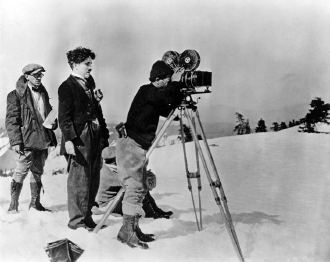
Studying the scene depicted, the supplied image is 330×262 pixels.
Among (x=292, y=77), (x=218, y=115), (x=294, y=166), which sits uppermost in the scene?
(x=292, y=77)

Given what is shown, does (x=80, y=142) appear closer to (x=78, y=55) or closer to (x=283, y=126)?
(x=78, y=55)

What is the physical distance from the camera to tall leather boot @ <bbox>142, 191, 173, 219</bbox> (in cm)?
369

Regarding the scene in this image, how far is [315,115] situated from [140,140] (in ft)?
5.84

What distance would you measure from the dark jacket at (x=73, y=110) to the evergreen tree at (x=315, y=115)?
2076mm

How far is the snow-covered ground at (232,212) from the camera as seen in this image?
131 inches

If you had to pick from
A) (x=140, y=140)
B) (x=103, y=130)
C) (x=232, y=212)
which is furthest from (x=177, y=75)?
(x=232, y=212)

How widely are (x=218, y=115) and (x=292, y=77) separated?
0.81m

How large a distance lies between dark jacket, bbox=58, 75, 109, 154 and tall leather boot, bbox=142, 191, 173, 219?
892 millimetres

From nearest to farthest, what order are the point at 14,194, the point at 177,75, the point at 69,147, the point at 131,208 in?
the point at 131,208 < the point at 177,75 < the point at 69,147 < the point at 14,194

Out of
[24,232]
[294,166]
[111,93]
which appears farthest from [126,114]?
[294,166]

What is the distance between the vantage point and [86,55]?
11.9 ft

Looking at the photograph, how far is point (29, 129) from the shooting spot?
369 centimetres

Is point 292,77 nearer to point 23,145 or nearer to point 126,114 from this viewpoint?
point 126,114

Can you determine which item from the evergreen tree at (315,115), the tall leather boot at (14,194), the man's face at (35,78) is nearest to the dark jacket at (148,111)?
the man's face at (35,78)
